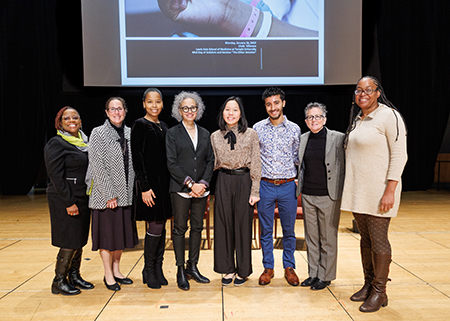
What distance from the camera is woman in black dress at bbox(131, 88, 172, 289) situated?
256 cm

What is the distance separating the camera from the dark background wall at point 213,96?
6.60m

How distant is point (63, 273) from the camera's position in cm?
260

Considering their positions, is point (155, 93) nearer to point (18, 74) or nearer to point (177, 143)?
point (177, 143)

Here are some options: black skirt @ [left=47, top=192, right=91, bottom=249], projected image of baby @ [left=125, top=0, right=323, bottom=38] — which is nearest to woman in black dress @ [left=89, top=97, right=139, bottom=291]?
black skirt @ [left=47, top=192, right=91, bottom=249]

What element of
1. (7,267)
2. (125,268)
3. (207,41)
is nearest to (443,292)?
(125,268)

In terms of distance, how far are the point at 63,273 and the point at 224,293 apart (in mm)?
1279

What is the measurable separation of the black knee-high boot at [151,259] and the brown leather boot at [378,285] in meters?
1.59

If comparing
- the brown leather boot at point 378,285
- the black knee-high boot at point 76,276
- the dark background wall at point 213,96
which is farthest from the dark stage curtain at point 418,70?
the black knee-high boot at point 76,276

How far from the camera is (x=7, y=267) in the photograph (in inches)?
127

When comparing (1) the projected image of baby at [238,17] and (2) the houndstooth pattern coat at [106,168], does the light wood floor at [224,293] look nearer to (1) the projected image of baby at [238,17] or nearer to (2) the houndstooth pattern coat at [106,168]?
(2) the houndstooth pattern coat at [106,168]

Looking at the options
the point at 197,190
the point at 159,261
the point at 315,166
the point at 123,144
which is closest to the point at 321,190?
the point at 315,166

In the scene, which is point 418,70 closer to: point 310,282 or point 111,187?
point 310,282

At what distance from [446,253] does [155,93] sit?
340cm

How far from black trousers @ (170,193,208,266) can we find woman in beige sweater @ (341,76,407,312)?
113 cm
